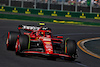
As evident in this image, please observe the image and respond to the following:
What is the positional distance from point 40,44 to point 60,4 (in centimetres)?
1727

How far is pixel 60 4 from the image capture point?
27516mm

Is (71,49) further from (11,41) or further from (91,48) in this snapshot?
(91,48)

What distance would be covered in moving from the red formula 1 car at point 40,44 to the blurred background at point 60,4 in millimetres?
15889

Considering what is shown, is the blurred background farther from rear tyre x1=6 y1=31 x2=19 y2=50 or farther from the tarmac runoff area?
rear tyre x1=6 y1=31 x2=19 y2=50

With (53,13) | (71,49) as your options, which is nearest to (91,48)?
(71,49)

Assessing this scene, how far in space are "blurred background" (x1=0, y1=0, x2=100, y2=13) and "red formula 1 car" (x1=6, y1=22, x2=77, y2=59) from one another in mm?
15889

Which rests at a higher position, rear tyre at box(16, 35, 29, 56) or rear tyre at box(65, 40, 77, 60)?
rear tyre at box(16, 35, 29, 56)

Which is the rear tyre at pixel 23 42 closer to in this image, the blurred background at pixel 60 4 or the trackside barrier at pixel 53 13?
the trackside barrier at pixel 53 13

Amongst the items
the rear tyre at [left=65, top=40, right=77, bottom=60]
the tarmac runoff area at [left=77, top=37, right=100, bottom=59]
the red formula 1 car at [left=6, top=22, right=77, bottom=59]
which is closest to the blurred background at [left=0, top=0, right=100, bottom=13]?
the tarmac runoff area at [left=77, top=37, right=100, bottom=59]

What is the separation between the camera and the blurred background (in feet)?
89.4

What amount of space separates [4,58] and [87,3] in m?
18.8

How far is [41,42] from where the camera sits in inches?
411

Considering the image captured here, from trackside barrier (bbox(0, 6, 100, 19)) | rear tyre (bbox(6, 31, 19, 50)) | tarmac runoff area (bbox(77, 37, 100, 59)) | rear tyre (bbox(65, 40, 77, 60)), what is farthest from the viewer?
trackside barrier (bbox(0, 6, 100, 19))

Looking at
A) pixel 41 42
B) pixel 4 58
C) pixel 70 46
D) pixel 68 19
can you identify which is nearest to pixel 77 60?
pixel 70 46
